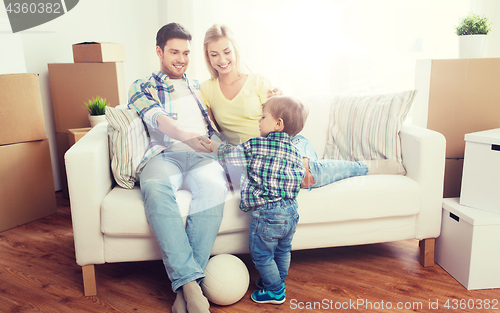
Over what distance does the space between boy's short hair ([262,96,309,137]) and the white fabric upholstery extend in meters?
0.25

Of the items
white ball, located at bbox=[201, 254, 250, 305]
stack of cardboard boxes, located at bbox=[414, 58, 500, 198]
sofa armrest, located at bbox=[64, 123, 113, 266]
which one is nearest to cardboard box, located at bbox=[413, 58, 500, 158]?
stack of cardboard boxes, located at bbox=[414, 58, 500, 198]

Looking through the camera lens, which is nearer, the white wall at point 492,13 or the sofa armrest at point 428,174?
the sofa armrest at point 428,174

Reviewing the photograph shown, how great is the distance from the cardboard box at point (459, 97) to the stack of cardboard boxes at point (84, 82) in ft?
5.20

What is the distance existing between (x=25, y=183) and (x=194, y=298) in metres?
1.28

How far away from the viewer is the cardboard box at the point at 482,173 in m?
1.26

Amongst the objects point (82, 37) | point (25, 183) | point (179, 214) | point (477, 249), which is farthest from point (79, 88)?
point (477, 249)

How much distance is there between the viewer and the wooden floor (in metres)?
1.17

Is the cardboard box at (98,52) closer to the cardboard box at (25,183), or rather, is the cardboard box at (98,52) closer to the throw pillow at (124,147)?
the cardboard box at (25,183)

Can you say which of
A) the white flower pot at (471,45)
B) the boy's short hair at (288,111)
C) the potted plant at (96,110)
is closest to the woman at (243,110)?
the boy's short hair at (288,111)

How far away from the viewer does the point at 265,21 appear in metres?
1.72

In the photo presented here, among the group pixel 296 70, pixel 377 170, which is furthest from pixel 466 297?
pixel 296 70

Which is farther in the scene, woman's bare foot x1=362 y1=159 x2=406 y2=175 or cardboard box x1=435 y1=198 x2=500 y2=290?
woman's bare foot x1=362 y1=159 x2=406 y2=175

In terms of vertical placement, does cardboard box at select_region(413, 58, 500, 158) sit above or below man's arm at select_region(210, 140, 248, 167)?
above

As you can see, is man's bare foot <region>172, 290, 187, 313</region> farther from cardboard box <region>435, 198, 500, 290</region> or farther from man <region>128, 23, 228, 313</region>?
cardboard box <region>435, 198, 500, 290</region>
